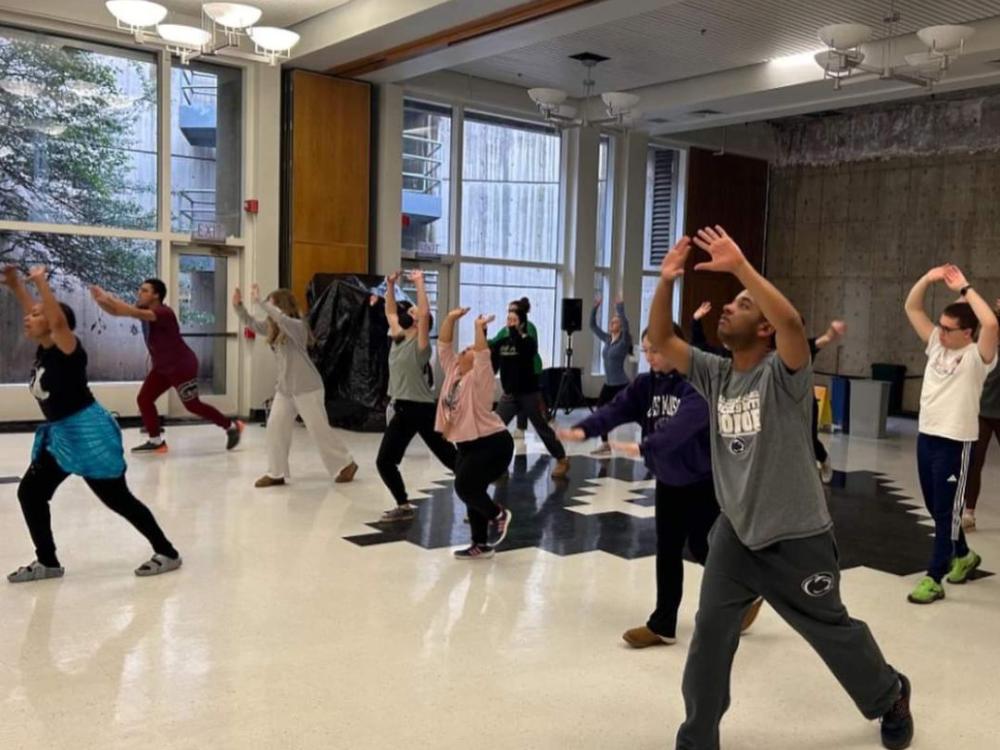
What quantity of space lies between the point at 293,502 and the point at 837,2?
22.3 ft

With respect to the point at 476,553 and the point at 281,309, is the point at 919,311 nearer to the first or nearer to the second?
the point at 476,553

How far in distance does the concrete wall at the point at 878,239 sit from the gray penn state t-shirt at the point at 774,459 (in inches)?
471

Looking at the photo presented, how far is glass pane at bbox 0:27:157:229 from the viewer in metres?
9.38

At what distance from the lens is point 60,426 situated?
14.0 feet

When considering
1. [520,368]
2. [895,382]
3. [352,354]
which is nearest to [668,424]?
[520,368]

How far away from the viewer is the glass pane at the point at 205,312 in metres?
10.6

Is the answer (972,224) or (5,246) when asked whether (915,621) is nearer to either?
(5,246)

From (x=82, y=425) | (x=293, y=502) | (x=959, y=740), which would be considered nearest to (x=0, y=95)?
(x=293, y=502)

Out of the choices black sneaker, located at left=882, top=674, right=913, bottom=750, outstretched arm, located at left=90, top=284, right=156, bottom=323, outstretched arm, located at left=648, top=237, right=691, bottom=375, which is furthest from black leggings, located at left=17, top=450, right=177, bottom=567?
black sneaker, located at left=882, top=674, right=913, bottom=750

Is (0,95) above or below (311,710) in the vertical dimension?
above

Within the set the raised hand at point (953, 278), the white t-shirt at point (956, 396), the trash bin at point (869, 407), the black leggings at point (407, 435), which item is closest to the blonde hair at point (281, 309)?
the black leggings at point (407, 435)

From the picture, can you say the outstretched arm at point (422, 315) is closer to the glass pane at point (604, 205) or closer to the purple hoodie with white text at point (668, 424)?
the purple hoodie with white text at point (668, 424)

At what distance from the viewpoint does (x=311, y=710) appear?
10.3ft

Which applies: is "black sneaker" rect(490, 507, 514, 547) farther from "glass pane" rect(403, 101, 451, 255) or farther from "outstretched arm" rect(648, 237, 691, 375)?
"glass pane" rect(403, 101, 451, 255)
